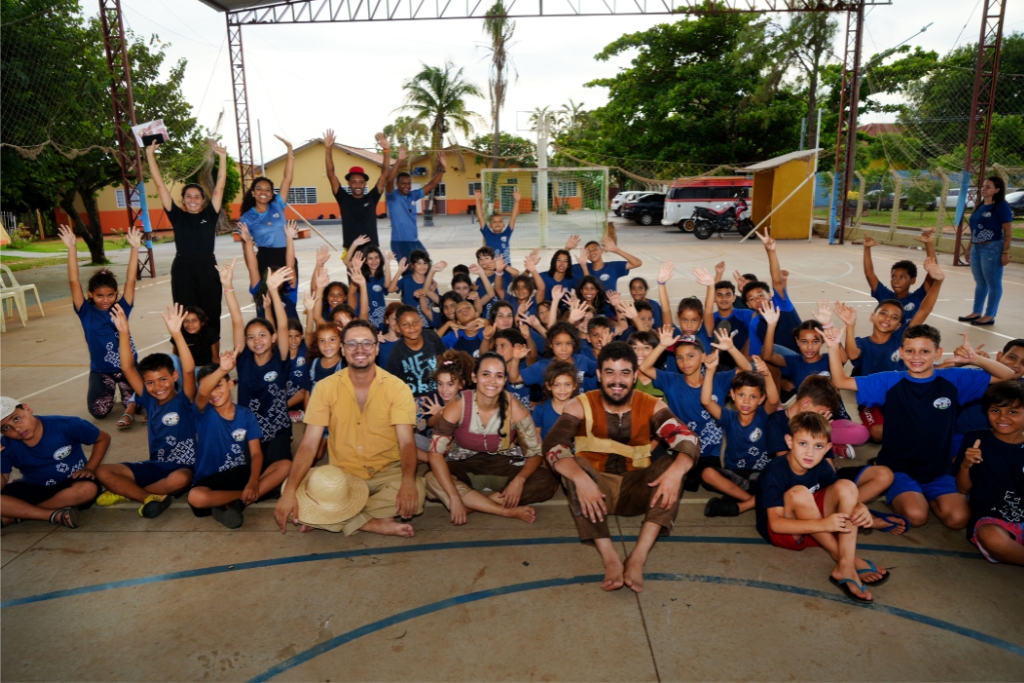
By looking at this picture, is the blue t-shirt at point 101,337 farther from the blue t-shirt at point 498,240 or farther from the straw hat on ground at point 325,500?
the blue t-shirt at point 498,240

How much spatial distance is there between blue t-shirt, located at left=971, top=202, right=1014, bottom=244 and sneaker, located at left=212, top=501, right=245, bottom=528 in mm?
8833

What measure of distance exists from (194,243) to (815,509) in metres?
5.91

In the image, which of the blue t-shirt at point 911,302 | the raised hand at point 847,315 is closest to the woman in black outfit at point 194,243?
the raised hand at point 847,315

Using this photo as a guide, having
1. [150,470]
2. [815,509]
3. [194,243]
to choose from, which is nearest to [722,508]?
[815,509]

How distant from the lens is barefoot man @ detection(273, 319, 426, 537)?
3699 mm

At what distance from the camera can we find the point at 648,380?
438 centimetres

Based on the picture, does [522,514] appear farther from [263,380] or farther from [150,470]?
[150,470]

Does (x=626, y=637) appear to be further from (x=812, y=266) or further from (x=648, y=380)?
(x=812, y=266)

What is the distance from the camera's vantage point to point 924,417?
377cm

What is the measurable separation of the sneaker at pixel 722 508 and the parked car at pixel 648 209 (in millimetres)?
25325

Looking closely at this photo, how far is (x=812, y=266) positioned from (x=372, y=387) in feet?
41.0

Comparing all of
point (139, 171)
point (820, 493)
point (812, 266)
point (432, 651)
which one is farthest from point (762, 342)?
point (139, 171)

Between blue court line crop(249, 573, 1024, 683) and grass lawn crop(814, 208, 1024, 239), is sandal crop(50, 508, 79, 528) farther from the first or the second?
grass lawn crop(814, 208, 1024, 239)

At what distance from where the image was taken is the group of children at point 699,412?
11.1ft
